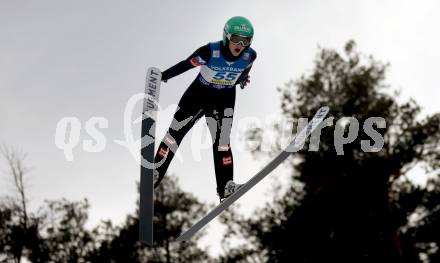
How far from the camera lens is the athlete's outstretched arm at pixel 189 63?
16.7 ft

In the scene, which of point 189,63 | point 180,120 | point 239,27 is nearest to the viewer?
point 239,27


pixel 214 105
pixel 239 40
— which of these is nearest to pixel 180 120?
pixel 214 105

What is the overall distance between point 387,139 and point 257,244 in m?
7.55

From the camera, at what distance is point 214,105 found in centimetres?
550

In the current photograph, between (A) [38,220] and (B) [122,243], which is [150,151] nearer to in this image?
(A) [38,220]

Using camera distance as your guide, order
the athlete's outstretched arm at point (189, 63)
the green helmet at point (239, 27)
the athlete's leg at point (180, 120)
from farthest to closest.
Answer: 1. the athlete's leg at point (180, 120)
2. the athlete's outstretched arm at point (189, 63)
3. the green helmet at point (239, 27)

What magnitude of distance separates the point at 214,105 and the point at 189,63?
26.1 inches

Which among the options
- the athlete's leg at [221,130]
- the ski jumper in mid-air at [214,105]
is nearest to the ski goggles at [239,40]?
the ski jumper in mid-air at [214,105]

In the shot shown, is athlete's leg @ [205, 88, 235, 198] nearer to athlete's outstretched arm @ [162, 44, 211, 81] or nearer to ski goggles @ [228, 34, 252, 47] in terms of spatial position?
athlete's outstretched arm @ [162, 44, 211, 81]

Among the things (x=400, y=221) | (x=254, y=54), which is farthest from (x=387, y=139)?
(x=254, y=54)

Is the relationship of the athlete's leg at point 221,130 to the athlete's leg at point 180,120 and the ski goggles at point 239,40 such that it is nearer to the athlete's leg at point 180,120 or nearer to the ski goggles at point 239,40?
the athlete's leg at point 180,120

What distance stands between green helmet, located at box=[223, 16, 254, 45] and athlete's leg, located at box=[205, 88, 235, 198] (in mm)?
871

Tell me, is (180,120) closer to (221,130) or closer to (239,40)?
(221,130)

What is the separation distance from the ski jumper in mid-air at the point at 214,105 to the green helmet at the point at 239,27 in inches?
9.4
